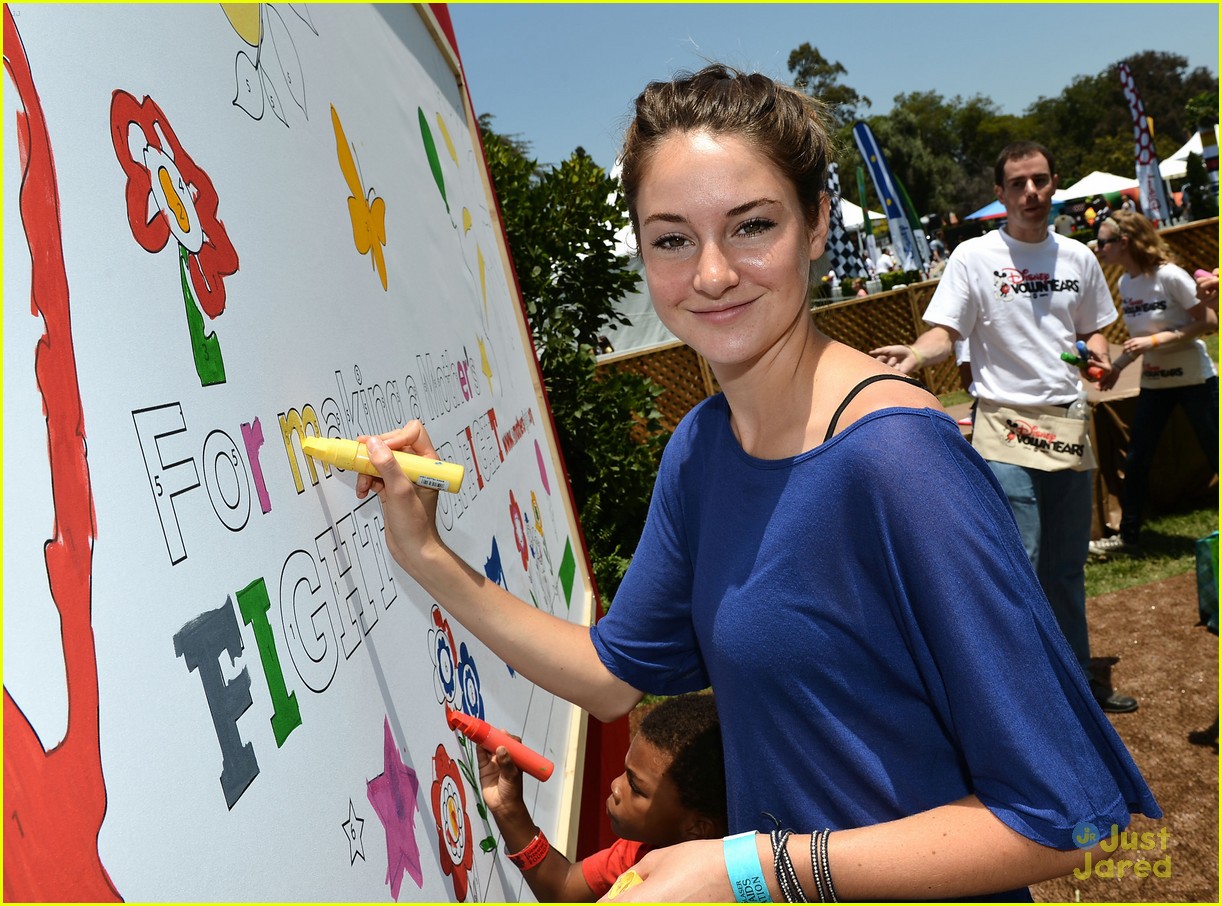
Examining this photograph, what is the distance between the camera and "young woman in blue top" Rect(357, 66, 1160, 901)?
1050 mm

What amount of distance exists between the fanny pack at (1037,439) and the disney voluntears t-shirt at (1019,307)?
0.06m

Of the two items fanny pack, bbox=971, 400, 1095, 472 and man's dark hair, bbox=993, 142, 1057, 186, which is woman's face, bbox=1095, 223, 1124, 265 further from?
fanny pack, bbox=971, 400, 1095, 472

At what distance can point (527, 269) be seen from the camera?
5051 millimetres

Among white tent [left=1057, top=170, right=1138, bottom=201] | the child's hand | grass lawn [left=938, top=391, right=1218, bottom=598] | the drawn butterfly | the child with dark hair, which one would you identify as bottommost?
grass lawn [left=938, top=391, right=1218, bottom=598]

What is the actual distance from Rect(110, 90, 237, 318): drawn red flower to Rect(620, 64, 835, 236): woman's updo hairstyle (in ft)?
1.80

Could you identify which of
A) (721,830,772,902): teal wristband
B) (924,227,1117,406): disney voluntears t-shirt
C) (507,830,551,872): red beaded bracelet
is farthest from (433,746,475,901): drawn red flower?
(924,227,1117,406): disney voluntears t-shirt

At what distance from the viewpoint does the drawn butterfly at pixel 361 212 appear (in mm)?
1465

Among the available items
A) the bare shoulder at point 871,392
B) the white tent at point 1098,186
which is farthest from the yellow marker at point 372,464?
the white tent at point 1098,186

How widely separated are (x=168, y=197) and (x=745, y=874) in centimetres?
87

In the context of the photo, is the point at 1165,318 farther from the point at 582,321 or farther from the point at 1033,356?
the point at 582,321

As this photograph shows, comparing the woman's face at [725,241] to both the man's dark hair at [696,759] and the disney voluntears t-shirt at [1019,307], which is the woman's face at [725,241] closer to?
the man's dark hair at [696,759]

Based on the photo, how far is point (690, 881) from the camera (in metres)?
1.09

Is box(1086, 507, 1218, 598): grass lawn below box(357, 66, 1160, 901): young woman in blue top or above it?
below

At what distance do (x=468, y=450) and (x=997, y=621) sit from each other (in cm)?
122
